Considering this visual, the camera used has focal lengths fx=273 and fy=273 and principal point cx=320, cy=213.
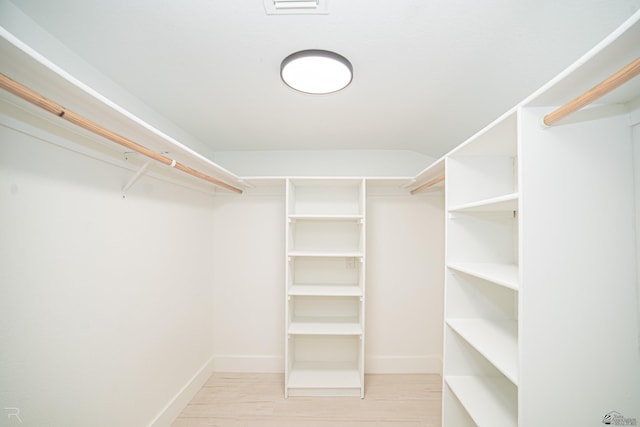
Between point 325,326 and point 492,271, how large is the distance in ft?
5.31

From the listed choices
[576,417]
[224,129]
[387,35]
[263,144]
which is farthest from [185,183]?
[576,417]

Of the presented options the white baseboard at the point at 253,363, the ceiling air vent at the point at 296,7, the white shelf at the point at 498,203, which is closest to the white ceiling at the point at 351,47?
the ceiling air vent at the point at 296,7

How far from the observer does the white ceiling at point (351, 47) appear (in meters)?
1.01

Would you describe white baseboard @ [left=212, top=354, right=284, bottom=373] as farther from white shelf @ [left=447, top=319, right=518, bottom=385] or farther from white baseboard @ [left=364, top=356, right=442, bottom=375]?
white shelf @ [left=447, top=319, right=518, bottom=385]

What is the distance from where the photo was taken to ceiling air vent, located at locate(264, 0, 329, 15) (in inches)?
39.7

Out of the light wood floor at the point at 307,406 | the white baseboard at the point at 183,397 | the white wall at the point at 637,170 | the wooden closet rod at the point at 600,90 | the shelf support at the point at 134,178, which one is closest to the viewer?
the wooden closet rod at the point at 600,90

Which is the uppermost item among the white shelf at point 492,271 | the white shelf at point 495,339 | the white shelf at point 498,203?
the white shelf at point 498,203

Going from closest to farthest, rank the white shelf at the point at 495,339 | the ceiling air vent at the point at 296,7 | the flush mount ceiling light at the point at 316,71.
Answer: the ceiling air vent at the point at 296,7
the white shelf at the point at 495,339
the flush mount ceiling light at the point at 316,71

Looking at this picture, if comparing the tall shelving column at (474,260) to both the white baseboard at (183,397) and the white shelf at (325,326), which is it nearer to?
the white shelf at (325,326)

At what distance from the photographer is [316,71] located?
4.46ft

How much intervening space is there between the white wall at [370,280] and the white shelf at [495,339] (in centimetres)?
128

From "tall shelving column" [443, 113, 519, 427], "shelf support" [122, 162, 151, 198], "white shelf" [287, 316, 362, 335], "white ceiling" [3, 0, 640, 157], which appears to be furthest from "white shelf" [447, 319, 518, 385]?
"shelf support" [122, 162, 151, 198]

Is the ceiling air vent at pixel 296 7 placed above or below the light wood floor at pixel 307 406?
above

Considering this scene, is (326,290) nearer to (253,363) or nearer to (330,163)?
(253,363)
